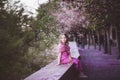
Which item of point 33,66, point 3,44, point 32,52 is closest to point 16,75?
point 3,44

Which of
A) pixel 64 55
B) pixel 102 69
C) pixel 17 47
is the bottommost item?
pixel 102 69

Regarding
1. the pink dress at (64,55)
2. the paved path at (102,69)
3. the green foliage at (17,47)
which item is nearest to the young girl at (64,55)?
the pink dress at (64,55)

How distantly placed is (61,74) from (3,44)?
30.7ft

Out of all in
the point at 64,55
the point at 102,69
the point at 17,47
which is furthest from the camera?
the point at 17,47

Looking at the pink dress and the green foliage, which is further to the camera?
the green foliage

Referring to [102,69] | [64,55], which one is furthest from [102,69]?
[64,55]

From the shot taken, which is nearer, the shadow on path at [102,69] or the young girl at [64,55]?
the young girl at [64,55]

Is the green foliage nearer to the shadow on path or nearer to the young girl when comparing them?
the shadow on path

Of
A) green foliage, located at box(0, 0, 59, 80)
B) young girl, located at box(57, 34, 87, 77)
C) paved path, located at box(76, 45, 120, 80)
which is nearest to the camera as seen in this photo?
young girl, located at box(57, 34, 87, 77)

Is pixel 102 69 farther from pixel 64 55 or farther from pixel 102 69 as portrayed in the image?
pixel 64 55

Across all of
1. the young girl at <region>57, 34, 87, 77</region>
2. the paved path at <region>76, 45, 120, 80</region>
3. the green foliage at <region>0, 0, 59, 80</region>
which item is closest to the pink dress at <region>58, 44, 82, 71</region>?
the young girl at <region>57, 34, 87, 77</region>

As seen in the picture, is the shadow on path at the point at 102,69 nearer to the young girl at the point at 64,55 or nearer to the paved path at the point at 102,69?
the paved path at the point at 102,69

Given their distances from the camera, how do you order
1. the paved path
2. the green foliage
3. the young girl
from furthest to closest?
the green foliage < the paved path < the young girl

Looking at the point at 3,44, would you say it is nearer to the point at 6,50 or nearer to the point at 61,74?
the point at 6,50
